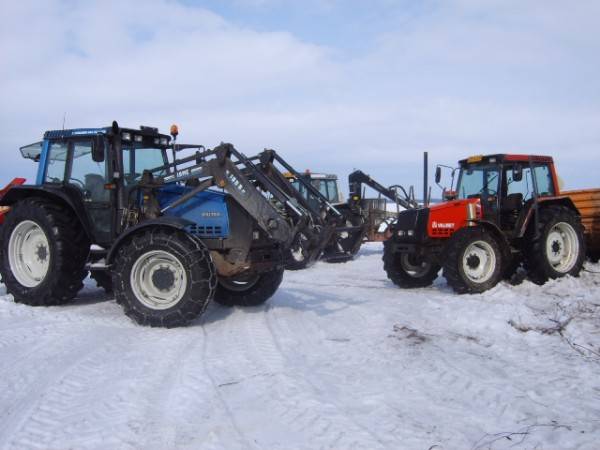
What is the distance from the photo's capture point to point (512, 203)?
8.76 m

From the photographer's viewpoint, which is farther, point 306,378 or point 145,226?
point 145,226

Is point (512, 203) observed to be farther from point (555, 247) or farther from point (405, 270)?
point (405, 270)

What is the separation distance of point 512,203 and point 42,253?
23.6 feet

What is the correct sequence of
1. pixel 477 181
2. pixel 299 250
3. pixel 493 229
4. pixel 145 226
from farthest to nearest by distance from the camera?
pixel 477 181, pixel 493 229, pixel 299 250, pixel 145 226

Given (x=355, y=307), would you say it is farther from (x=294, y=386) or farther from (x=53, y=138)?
(x=53, y=138)

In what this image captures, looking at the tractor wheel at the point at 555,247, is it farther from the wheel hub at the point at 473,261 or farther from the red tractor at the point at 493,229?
the wheel hub at the point at 473,261

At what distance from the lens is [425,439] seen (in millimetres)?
2887

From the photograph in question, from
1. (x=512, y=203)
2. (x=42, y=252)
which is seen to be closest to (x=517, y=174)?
(x=512, y=203)

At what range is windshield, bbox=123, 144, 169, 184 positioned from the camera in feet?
21.6

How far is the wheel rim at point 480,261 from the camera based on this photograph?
8.07m

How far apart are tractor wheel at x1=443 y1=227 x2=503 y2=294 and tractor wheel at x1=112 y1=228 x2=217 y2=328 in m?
3.95

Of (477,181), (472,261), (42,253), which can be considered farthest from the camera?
(477,181)

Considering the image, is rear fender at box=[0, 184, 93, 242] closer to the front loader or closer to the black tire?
the black tire

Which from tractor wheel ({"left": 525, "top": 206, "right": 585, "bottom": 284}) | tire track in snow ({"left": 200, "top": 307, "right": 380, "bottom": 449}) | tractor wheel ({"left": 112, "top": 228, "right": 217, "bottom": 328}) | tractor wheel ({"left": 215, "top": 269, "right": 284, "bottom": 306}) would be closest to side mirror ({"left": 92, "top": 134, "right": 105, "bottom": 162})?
tractor wheel ({"left": 112, "top": 228, "right": 217, "bottom": 328})
